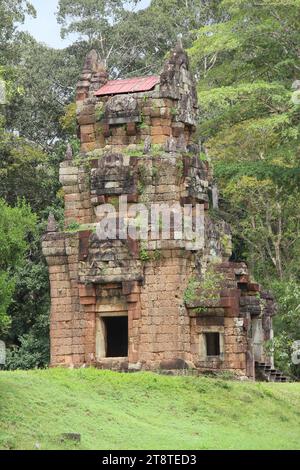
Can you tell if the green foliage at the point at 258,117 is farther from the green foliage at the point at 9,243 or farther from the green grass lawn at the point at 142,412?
the green foliage at the point at 9,243

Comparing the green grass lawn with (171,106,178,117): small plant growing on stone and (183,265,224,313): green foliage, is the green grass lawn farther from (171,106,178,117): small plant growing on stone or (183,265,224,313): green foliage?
(171,106,178,117): small plant growing on stone

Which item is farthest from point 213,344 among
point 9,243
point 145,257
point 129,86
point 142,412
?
point 9,243

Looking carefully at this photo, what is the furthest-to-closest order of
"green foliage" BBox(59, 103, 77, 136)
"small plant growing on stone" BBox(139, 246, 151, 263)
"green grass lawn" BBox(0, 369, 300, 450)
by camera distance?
"green foliage" BBox(59, 103, 77, 136), "small plant growing on stone" BBox(139, 246, 151, 263), "green grass lawn" BBox(0, 369, 300, 450)

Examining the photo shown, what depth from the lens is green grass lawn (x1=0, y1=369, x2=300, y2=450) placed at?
19781 mm

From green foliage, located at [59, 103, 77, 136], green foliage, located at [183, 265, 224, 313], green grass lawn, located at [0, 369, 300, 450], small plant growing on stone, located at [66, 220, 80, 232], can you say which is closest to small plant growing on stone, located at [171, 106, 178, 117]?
small plant growing on stone, located at [66, 220, 80, 232]

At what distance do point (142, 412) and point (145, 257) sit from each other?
243 inches

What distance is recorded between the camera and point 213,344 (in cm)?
2967

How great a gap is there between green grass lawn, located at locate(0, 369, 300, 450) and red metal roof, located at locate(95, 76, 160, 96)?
7487 millimetres

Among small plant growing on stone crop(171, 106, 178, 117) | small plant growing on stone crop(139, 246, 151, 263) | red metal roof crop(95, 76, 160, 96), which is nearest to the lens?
small plant growing on stone crop(139, 246, 151, 263)

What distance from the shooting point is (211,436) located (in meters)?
21.0

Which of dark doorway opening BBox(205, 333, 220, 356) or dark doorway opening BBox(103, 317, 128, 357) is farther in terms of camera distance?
dark doorway opening BBox(103, 317, 128, 357)

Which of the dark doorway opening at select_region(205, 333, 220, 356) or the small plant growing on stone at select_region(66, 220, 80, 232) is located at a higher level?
the small plant growing on stone at select_region(66, 220, 80, 232)
